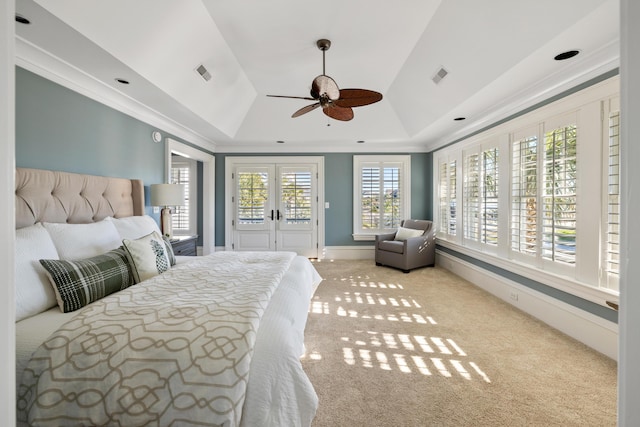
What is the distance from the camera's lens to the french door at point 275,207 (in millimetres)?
6207

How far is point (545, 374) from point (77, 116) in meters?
4.42

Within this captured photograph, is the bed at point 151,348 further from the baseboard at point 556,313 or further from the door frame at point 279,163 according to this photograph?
the door frame at point 279,163

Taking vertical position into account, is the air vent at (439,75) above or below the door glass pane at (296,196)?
above

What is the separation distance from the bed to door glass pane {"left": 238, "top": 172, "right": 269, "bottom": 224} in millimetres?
4201

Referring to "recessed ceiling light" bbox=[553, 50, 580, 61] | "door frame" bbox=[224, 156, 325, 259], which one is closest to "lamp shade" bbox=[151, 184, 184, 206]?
"door frame" bbox=[224, 156, 325, 259]

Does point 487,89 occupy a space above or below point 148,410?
above

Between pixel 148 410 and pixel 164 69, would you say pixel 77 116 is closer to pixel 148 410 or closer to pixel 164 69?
pixel 164 69

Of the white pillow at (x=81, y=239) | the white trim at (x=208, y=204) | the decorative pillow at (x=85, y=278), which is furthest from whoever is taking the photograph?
the white trim at (x=208, y=204)

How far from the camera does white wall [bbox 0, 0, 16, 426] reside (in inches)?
19.3

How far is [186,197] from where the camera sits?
6398 millimetres

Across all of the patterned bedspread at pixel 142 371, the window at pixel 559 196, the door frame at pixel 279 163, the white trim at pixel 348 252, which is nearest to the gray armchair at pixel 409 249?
the white trim at pixel 348 252

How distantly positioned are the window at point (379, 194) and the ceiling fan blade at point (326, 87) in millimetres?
3408

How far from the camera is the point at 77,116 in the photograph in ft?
9.12

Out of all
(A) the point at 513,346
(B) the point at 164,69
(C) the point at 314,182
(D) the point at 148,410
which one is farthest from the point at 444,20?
(C) the point at 314,182
